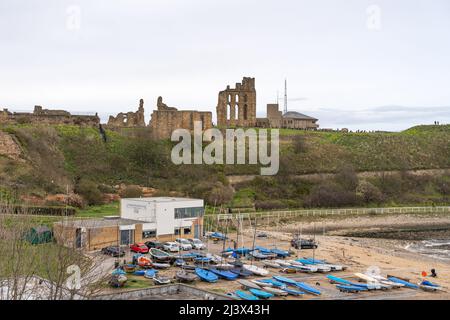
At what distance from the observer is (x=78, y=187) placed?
5056 cm

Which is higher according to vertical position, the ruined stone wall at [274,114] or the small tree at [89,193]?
the ruined stone wall at [274,114]

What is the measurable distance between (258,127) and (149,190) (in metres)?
33.6

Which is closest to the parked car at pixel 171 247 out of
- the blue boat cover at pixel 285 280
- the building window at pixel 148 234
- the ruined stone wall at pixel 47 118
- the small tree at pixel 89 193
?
the building window at pixel 148 234

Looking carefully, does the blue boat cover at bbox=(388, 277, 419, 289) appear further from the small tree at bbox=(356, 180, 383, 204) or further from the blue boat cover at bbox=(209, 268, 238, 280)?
the small tree at bbox=(356, 180, 383, 204)

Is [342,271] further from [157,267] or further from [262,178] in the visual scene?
[262,178]

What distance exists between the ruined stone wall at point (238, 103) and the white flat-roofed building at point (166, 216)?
42.7m

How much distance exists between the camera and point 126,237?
113ft

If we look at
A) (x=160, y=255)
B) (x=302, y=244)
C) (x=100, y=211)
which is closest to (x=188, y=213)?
(x=302, y=244)

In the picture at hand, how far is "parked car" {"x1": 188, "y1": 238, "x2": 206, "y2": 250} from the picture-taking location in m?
34.3

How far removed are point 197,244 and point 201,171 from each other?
2855 centimetres

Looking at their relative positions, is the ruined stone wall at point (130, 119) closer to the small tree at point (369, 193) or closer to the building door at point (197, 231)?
the small tree at point (369, 193)

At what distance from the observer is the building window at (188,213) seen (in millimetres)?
37312

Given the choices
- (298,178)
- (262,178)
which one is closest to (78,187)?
(262,178)

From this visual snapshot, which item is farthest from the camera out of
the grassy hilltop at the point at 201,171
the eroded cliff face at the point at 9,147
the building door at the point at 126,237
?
the eroded cliff face at the point at 9,147
